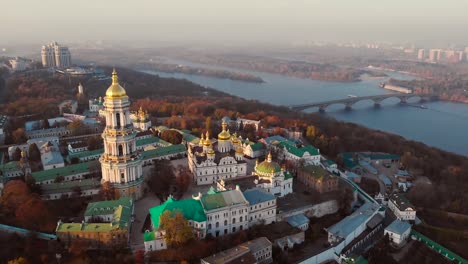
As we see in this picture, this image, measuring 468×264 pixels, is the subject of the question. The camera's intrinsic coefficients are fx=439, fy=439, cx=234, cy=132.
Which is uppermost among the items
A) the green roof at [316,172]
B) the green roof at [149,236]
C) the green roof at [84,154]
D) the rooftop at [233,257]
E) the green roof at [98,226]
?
the green roof at [84,154]

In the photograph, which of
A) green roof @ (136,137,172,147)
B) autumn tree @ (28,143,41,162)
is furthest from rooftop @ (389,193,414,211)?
autumn tree @ (28,143,41,162)

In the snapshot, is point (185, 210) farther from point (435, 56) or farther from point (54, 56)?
point (435, 56)

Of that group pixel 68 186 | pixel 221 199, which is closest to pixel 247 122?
pixel 68 186

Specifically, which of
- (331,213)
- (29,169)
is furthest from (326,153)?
(29,169)

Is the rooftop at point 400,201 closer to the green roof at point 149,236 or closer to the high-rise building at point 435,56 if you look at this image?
→ the green roof at point 149,236

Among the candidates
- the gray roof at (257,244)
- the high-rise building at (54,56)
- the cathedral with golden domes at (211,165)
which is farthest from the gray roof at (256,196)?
the high-rise building at (54,56)
